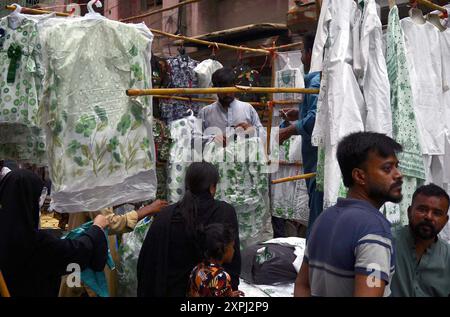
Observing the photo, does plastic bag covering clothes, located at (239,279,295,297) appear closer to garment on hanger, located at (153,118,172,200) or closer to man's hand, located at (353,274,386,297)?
garment on hanger, located at (153,118,172,200)

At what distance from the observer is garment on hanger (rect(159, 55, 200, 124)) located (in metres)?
5.06

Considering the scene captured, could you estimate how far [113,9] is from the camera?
42.5 feet

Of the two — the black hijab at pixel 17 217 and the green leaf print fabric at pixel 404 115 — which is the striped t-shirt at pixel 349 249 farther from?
the black hijab at pixel 17 217

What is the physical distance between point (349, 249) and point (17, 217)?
187 cm

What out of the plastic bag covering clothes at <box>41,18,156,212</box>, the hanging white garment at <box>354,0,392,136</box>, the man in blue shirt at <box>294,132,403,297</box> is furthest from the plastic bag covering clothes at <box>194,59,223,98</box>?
the man in blue shirt at <box>294,132,403,297</box>

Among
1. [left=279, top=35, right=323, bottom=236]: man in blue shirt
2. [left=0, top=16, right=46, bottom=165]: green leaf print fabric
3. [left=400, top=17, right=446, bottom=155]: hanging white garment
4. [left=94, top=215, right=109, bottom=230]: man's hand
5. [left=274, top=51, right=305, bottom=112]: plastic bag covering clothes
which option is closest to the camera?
[left=400, top=17, right=446, bottom=155]: hanging white garment

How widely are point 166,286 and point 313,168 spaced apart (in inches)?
52.7

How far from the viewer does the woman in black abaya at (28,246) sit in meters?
2.90

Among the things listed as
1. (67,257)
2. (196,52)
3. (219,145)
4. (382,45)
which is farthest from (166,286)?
(196,52)

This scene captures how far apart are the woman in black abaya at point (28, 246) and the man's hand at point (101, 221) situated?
0.18 meters

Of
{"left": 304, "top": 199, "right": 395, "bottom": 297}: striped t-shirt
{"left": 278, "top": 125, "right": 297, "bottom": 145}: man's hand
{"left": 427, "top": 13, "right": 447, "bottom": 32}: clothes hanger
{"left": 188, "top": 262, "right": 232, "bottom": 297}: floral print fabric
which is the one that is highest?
{"left": 427, "top": 13, "right": 447, "bottom": 32}: clothes hanger

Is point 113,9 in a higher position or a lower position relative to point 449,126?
higher

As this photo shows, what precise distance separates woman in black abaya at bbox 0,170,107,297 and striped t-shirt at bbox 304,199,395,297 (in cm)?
161
